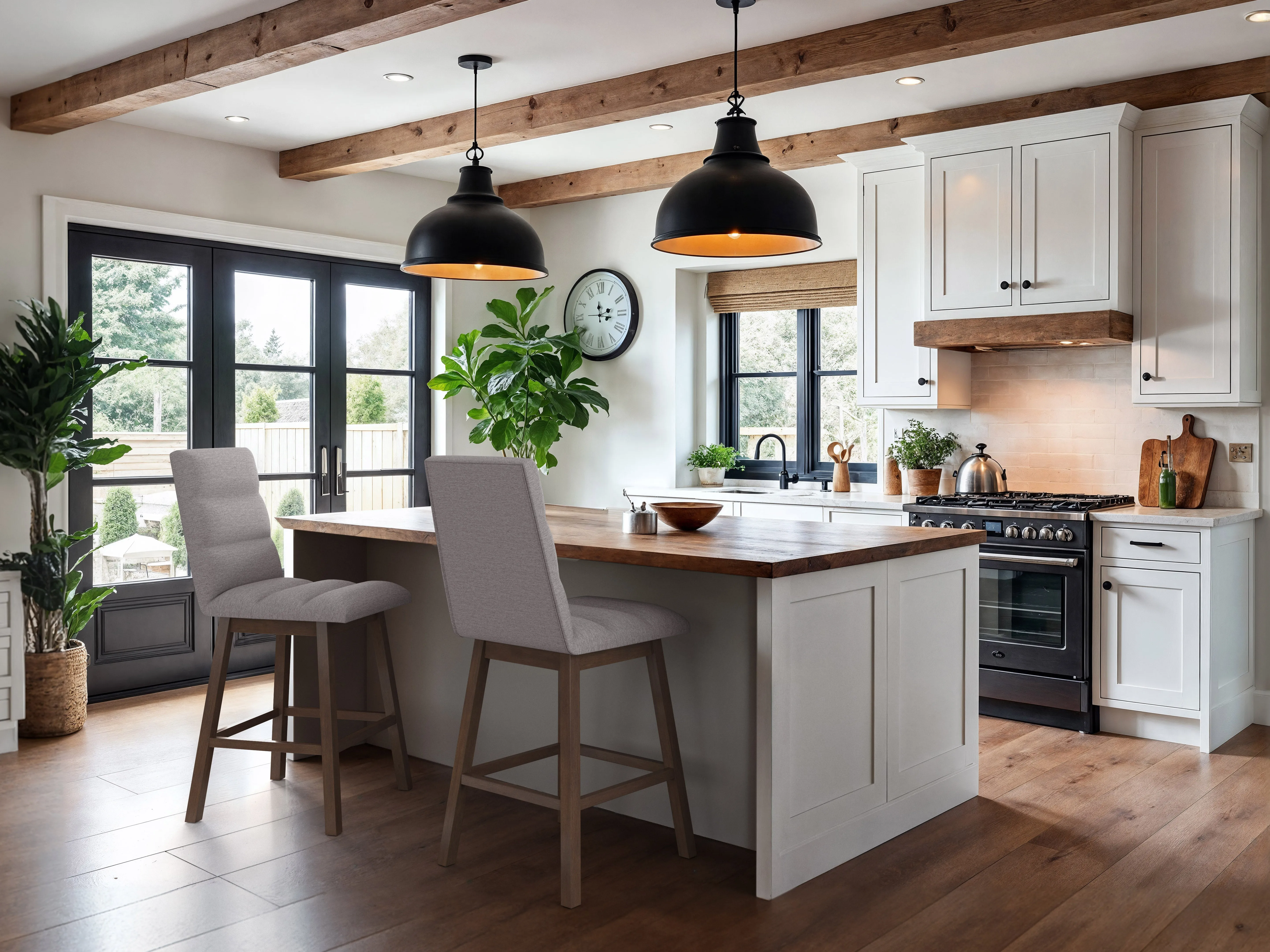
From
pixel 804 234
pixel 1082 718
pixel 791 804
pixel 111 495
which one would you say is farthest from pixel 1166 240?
pixel 111 495

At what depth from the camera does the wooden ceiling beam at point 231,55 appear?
3406 millimetres

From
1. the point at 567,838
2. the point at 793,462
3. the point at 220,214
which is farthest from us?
the point at 793,462

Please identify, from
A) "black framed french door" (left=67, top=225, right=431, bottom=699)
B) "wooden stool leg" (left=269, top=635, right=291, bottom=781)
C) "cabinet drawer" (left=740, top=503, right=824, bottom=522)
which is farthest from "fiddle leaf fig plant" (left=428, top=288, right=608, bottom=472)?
"wooden stool leg" (left=269, top=635, right=291, bottom=781)

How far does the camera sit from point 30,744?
435cm

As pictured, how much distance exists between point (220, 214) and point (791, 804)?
417 cm

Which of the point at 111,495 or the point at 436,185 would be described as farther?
the point at 436,185

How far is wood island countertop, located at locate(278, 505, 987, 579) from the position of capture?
2.83 meters

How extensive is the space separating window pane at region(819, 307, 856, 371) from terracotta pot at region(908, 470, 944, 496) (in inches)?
35.2

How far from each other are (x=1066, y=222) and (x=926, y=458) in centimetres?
131

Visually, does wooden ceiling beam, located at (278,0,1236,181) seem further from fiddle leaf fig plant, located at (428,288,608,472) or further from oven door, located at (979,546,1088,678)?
oven door, located at (979,546,1088,678)

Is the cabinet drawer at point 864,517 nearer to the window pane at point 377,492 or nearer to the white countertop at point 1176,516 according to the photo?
the white countertop at point 1176,516

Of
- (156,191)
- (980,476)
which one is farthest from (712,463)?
(156,191)

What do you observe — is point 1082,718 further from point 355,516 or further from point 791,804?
point 355,516

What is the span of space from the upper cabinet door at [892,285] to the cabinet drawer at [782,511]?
0.61m
